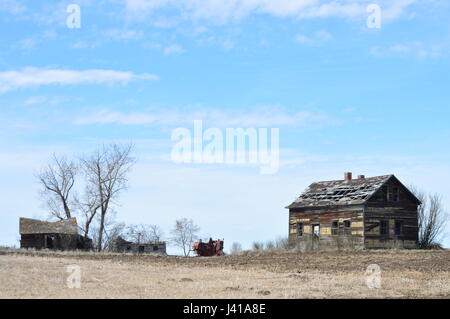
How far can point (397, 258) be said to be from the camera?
1501 inches

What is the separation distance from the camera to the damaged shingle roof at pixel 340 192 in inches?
1970

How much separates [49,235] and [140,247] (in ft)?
31.2

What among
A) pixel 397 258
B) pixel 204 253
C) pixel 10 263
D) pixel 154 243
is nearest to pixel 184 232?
pixel 154 243

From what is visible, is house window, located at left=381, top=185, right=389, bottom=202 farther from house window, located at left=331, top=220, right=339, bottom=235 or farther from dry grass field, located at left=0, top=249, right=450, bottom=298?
dry grass field, located at left=0, top=249, right=450, bottom=298

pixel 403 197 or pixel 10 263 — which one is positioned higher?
pixel 403 197

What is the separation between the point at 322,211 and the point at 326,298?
33.9 m

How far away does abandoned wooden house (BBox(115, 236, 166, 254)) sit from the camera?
196 ft

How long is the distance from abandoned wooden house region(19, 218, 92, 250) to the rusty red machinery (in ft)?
35.6

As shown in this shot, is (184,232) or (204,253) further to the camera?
(184,232)

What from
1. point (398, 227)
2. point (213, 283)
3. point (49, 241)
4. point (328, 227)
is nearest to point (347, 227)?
point (328, 227)

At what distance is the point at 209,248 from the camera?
50.8 metres

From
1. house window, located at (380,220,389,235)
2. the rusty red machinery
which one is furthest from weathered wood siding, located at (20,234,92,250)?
house window, located at (380,220,389,235)
